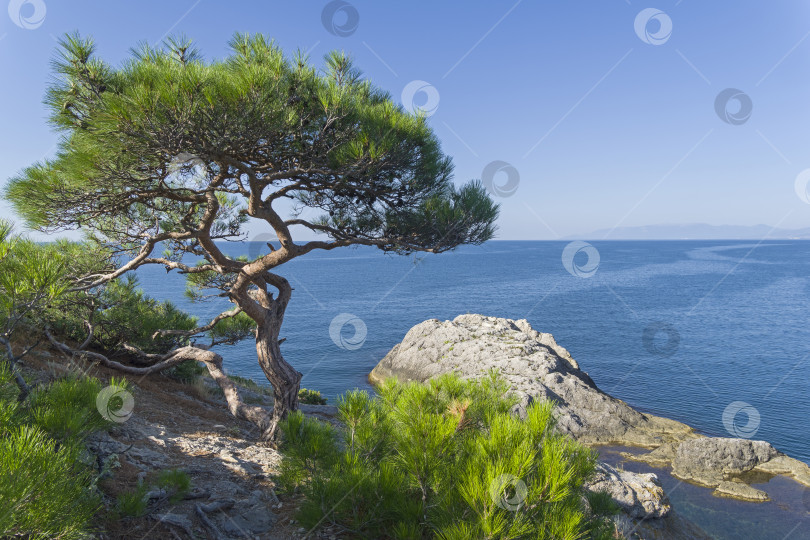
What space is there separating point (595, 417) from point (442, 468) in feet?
57.9

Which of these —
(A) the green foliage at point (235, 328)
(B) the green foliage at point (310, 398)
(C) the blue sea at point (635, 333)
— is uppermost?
(C) the blue sea at point (635, 333)

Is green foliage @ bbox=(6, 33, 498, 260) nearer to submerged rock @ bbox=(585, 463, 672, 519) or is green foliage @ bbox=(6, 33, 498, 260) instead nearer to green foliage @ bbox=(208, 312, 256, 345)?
green foliage @ bbox=(208, 312, 256, 345)

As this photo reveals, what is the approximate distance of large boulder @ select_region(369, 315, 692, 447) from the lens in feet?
60.7

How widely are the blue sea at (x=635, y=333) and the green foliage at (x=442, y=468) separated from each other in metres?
5.07

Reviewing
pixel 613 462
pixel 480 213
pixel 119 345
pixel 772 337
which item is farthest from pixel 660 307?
pixel 119 345

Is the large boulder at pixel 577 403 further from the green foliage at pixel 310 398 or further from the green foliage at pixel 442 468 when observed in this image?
the green foliage at pixel 310 398

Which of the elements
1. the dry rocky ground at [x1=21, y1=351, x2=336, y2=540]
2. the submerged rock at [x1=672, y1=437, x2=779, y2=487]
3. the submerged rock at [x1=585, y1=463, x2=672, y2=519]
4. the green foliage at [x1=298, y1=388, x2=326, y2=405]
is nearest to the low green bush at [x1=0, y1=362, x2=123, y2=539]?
the dry rocky ground at [x1=21, y1=351, x2=336, y2=540]

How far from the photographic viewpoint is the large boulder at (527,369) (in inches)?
729

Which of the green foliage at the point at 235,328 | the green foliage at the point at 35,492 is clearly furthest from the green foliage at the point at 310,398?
the green foliage at the point at 35,492

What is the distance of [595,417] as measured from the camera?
747 inches

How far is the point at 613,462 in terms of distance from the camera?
53.7 feet

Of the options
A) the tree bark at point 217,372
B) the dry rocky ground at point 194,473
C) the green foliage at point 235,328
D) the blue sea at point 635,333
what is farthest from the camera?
the blue sea at point 635,333

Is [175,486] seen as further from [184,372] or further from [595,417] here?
[595,417]

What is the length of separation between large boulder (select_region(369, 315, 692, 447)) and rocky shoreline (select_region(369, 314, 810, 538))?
42 millimetres
